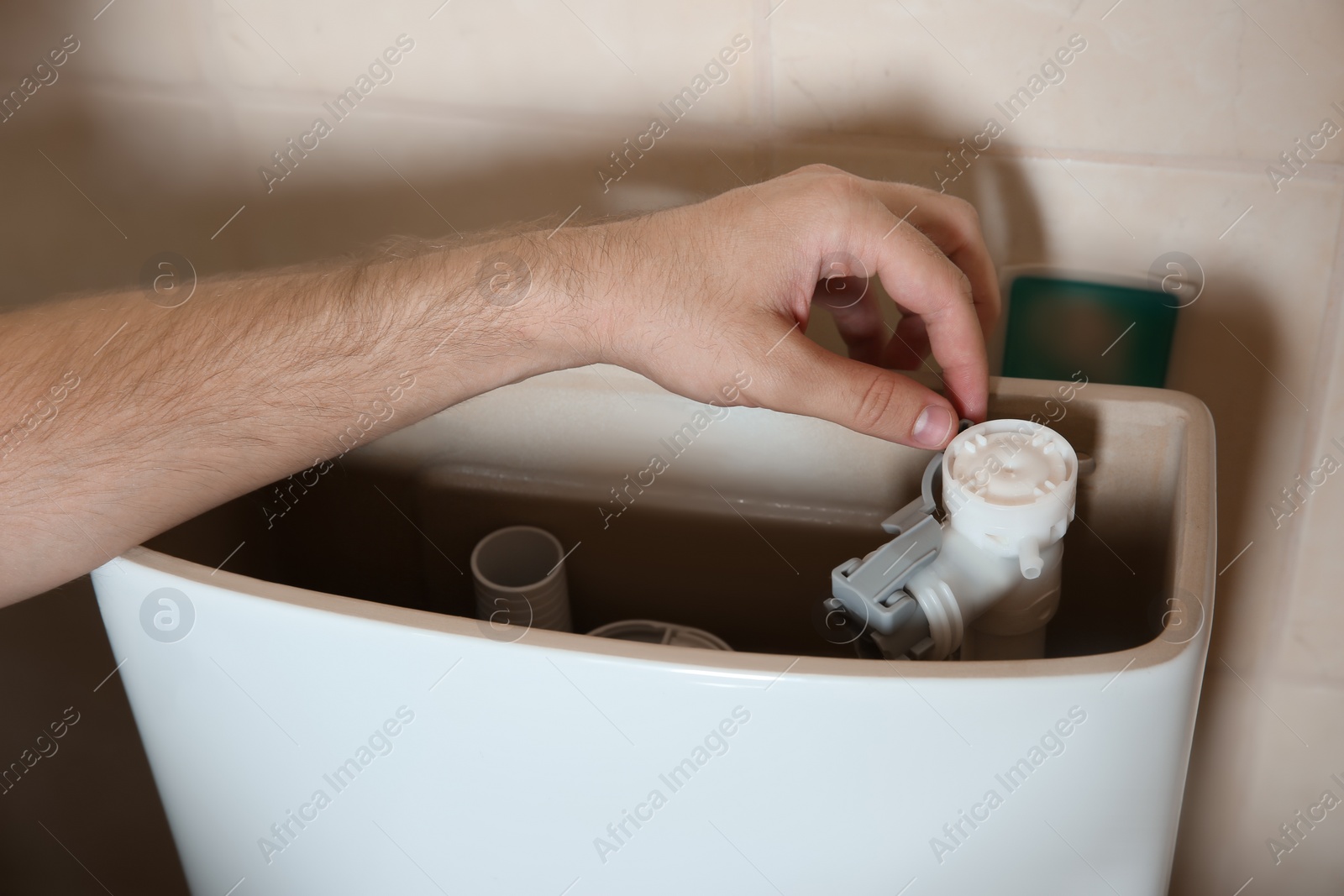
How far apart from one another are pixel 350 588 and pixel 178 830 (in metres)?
0.14

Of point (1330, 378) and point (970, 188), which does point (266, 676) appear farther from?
point (1330, 378)

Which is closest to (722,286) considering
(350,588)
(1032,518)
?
(1032,518)

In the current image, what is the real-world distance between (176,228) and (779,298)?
0.42m

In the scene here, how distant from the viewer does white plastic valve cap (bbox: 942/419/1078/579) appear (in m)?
0.37

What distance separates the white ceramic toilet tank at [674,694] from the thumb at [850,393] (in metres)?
0.05

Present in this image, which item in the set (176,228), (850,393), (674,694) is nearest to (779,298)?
(850,393)

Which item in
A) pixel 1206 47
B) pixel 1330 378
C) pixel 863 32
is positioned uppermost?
pixel 863 32

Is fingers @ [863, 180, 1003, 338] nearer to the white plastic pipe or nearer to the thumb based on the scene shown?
the thumb

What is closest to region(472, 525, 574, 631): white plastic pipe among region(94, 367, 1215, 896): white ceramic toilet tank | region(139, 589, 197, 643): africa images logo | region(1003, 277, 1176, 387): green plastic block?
region(94, 367, 1215, 896): white ceramic toilet tank

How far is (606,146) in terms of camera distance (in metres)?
0.55

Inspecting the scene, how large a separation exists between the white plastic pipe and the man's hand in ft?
0.37

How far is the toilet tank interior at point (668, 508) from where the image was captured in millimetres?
454

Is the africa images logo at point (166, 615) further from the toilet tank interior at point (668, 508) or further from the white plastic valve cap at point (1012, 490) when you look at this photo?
the white plastic valve cap at point (1012, 490)

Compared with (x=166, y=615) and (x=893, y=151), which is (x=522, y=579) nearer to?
(x=166, y=615)
